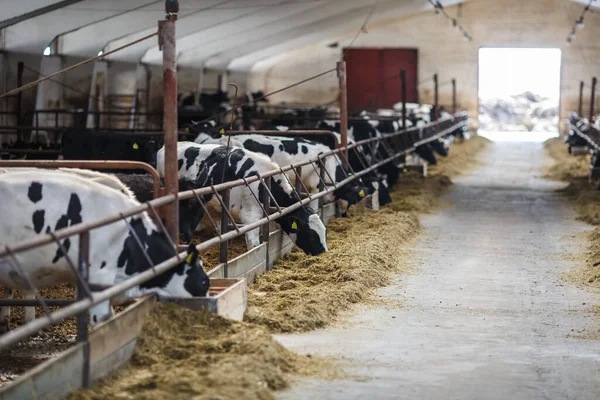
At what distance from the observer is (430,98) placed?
1661 inches

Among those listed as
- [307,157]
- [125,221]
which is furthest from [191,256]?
[307,157]

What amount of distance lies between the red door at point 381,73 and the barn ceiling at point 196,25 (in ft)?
10.7

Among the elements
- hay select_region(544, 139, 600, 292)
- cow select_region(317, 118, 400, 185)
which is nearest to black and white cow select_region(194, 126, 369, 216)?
cow select_region(317, 118, 400, 185)

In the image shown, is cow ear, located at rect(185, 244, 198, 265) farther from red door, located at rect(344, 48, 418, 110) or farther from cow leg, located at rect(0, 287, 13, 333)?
red door, located at rect(344, 48, 418, 110)

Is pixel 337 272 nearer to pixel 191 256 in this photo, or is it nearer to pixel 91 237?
pixel 191 256

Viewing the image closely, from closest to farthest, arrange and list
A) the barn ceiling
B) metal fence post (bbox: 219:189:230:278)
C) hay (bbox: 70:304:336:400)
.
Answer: hay (bbox: 70:304:336:400) < metal fence post (bbox: 219:189:230:278) < the barn ceiling

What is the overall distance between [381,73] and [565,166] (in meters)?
18.6

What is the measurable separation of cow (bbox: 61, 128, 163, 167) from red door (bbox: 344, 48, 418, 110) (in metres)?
27.1

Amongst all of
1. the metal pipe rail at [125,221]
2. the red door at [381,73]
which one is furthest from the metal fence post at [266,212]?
the red door at [381,73]

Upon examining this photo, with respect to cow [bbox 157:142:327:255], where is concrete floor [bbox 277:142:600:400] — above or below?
below

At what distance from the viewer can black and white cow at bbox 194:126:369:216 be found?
1391 cm

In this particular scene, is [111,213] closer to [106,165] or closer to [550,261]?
[106,165]

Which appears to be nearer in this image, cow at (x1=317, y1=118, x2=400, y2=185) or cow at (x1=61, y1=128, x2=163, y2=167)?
cow at (x1=61, y1=128, x2=163, y2=167)

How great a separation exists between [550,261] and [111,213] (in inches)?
245
